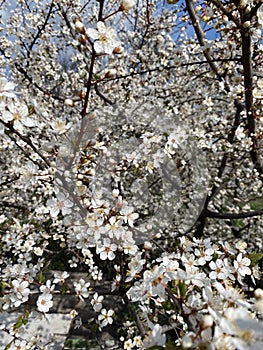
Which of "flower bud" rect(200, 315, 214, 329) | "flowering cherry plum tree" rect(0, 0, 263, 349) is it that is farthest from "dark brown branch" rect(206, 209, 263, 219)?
"flower bud" rect(200, 315, 214, 329)

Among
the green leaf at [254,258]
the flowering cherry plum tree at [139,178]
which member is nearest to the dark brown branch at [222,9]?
the flowering cherry plum tree at [139,178]

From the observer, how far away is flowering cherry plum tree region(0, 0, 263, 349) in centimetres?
142

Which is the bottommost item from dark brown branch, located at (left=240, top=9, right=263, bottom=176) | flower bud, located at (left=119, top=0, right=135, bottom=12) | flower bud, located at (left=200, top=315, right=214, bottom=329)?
flower bud, located at (left=200, top=315, right=214, bottom=329)

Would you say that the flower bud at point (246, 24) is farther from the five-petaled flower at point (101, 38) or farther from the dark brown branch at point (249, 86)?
the five-petaled flower at point (101, 38)

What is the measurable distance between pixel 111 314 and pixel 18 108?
6.41 ft

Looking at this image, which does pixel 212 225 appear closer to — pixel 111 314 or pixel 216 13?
pixel 111 314

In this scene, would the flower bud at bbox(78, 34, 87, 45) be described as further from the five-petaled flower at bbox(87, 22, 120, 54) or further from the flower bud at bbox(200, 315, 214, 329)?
the flower bud at bbox(200, 315, 214, 329)

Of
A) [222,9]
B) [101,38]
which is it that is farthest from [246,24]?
[101,38]

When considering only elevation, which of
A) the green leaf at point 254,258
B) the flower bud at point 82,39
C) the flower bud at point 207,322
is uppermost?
the flower bud at point 82,39

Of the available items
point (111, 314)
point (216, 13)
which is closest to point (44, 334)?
point (111, 314)

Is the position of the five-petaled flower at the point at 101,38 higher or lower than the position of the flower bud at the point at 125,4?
lower

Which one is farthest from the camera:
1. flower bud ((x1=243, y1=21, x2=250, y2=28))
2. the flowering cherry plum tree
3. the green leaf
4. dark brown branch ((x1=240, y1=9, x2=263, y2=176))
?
dark brown branch ((x1=240, y1=9, x2=263, y2=176))

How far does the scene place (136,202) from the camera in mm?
5109

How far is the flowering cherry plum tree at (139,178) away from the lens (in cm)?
142
